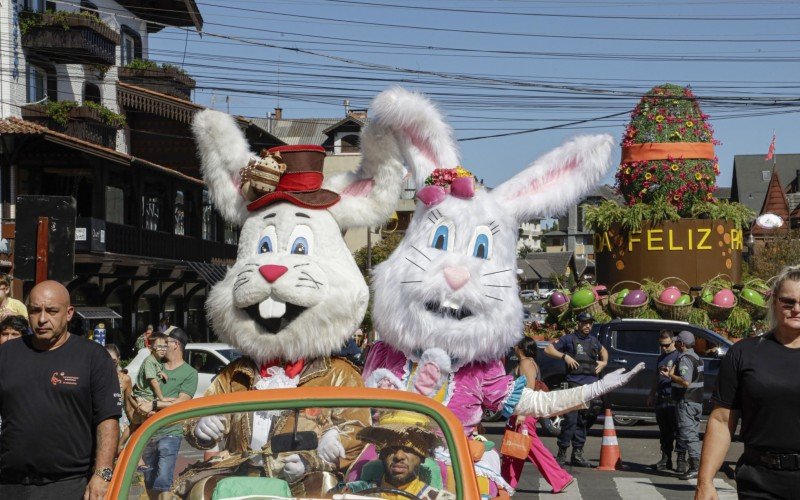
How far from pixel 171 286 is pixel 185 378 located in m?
26.4

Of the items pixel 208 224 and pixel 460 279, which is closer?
pixel 460 279

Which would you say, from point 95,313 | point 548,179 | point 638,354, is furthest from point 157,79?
point 548,179

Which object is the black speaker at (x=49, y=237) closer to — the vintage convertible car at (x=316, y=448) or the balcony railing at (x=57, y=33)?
the vintage convertible car at (x=316, y=448)

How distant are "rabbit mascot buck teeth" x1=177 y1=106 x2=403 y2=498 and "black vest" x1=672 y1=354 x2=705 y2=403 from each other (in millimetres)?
5310

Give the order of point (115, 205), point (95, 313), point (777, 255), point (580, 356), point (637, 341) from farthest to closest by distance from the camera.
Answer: point (777, 255) < point (115, 205) < point (95, 313) < point (637, 341) < point (580, 356)

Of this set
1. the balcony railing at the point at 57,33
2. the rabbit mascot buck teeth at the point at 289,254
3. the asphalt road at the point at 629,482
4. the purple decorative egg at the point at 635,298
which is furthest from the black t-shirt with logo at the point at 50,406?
the balcony railing at the point at 57,33

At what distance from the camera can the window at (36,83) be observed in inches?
1099

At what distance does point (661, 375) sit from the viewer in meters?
12.2

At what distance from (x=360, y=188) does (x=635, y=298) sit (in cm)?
994

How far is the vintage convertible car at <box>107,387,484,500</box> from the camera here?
156 inches

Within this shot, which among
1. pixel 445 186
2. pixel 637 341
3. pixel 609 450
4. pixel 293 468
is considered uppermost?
pixel 445 186

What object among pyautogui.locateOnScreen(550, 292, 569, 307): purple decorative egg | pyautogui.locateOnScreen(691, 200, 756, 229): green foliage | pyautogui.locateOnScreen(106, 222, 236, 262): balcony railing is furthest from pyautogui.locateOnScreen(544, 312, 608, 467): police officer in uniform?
pyautogui.locateOnScreen(106, 222, 236, 262): balcony railing

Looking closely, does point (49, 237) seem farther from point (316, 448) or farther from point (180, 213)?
point (180, 213)

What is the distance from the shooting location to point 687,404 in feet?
38.7
